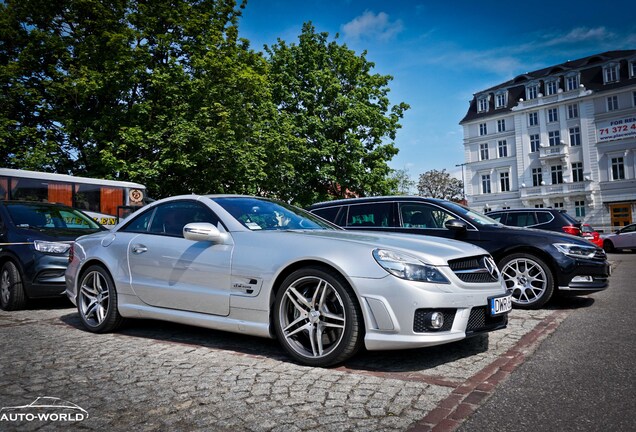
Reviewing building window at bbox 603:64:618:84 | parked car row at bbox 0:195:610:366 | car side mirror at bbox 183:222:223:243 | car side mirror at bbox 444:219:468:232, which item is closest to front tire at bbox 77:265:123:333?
parked car row at bbox 0:195:610:366

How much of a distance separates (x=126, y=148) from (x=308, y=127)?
10.8 m

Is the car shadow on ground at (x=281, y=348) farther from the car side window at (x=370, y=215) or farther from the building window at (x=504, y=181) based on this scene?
the building window at (x=504, y=181)

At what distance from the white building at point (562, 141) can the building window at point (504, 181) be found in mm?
106

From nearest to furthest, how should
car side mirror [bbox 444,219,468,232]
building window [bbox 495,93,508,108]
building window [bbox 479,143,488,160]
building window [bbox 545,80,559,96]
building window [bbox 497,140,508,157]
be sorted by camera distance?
car side mirror [bbox 444,219,468,232]
building window [bbox 545,80,559,96]
building window [bbox 497,140,508,157]
building window [bbox 495,93,508,108]
building window [bbox 479,143,488,160]

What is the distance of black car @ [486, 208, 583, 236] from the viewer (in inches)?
418

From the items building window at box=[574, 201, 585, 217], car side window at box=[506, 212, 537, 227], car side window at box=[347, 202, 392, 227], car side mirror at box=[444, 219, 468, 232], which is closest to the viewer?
car side mirror at box=[444, 219, 468, 232]

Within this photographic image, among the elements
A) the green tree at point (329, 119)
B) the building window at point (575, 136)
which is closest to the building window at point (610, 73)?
the building window at point (575, 136)

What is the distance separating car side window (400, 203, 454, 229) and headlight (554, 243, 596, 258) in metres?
1.49

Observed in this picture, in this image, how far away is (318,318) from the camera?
3.62 meters

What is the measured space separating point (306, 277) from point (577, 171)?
50.7 meters

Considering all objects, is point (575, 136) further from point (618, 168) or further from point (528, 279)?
point (528, 279)

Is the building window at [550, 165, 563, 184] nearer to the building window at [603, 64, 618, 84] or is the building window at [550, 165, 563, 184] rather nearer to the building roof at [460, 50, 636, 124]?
the building roof at [460, 50, 636, 124]

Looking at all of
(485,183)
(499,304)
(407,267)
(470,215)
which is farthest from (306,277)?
(485,183)

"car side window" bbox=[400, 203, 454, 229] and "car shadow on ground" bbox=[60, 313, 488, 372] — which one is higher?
"car side window" bbox=[400, 203, 454, 229]
